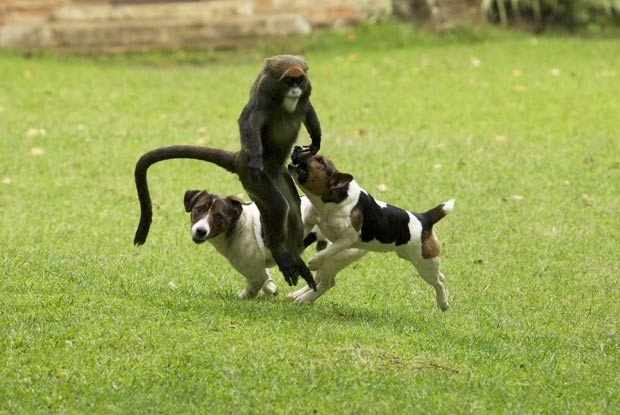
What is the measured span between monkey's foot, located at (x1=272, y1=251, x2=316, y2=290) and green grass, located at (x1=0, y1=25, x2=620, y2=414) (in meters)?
0.25

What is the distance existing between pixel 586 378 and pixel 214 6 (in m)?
14.3

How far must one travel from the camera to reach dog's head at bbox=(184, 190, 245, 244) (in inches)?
297

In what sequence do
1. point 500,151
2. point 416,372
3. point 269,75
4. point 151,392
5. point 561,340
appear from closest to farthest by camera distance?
point 151,392
point 416,372
point 269,75
point 561,340
point 500,151

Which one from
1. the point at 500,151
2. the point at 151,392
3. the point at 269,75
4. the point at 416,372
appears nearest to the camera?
the point at 151,392

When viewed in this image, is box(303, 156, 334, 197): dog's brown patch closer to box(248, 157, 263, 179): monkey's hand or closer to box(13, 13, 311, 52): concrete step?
box(248, 157, 263, 179): monkey's hand

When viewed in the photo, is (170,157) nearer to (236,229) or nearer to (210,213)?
(210,213)

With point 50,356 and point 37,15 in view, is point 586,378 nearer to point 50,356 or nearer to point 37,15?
point 50,356

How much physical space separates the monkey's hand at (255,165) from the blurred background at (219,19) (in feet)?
42.7

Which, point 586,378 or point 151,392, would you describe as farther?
point 586,378

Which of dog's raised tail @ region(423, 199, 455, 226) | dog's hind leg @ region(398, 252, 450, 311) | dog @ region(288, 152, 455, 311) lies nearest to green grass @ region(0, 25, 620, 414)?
dog's hind leg @ region(398, 252, 450, 311)

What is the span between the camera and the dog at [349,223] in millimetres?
7430

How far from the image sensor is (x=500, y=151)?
44.1 feet

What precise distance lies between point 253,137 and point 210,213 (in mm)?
853

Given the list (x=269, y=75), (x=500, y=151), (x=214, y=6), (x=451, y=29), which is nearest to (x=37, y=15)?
(x=214, y=6)
